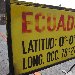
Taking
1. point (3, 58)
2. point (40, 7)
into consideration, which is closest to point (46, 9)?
point (40, 7)

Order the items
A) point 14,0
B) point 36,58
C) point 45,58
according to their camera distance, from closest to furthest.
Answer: point 14,0, point 36,58, point 45,58

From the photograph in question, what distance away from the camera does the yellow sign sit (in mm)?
1351

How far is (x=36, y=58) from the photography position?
159 cm

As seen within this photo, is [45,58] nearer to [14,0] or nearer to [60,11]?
[60,11]

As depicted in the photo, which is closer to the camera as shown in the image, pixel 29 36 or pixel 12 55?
pixel 12 55

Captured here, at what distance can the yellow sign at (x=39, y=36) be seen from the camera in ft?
4.43

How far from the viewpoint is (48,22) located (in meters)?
1.65

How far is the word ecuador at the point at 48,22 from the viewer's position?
4.63 ft

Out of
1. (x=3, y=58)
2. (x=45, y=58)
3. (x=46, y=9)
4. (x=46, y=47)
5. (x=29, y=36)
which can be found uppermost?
(x=46, y=9)

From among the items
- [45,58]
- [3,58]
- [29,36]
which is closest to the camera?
[29,36]

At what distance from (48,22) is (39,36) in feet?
0.58

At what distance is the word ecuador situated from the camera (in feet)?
4.63

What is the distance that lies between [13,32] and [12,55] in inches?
6.8

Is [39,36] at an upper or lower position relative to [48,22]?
lower
